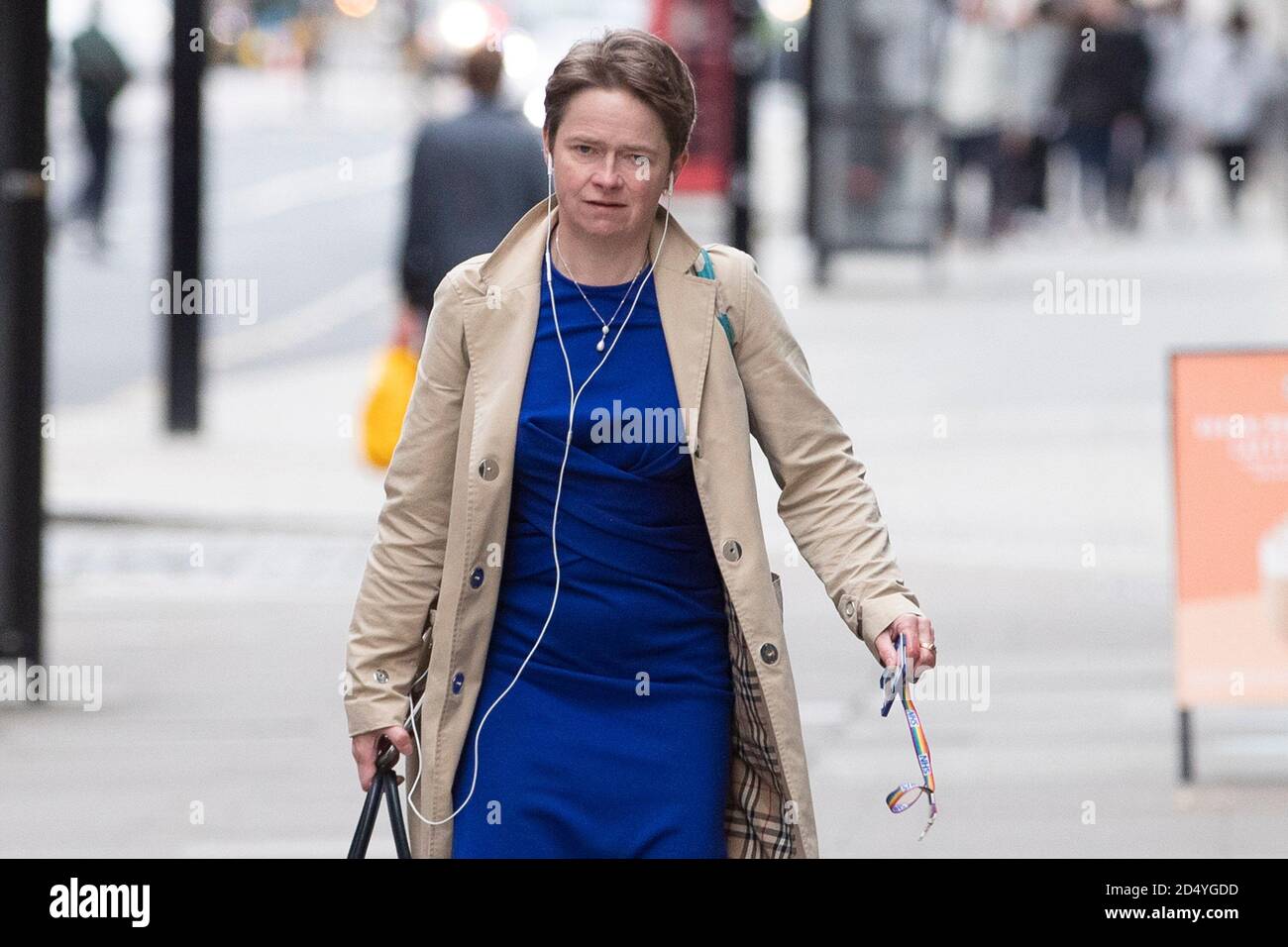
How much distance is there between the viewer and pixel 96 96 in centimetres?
2078

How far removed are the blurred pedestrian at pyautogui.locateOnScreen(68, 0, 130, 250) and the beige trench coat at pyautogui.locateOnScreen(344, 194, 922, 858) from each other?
17706 mm

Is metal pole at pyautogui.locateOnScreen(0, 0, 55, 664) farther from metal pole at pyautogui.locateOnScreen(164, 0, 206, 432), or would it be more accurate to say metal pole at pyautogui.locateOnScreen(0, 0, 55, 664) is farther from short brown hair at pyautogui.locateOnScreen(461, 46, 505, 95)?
metal pole at pyautogui.locateOnScreen(164, 0, 206, 432)

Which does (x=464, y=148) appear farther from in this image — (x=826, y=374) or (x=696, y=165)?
(x=696, y=165)

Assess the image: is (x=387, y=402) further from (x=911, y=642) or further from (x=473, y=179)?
(x=911, y=642)

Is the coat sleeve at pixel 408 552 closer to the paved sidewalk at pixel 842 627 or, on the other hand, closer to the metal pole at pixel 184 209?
the paved sidewalk at pixel 842 627

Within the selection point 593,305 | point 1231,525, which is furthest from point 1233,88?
point 593,305

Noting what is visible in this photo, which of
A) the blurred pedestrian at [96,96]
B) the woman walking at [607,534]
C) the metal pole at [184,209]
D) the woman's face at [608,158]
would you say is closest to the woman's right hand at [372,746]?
the woman walking at [607,534]

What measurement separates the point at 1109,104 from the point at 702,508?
19.6 metres

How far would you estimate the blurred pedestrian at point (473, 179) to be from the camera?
893 centimetres

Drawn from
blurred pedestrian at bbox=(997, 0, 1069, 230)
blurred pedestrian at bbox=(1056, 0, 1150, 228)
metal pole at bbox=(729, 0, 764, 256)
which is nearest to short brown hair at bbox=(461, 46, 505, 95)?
metal pole at bbox=(729, 0, 764, 256)

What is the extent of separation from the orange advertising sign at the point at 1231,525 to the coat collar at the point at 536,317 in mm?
3226

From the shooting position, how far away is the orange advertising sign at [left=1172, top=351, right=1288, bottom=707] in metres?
6.26
